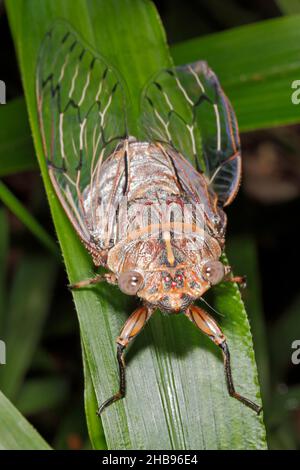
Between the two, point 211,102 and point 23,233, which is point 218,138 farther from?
point 23,233

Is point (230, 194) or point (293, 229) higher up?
point (230, 194)

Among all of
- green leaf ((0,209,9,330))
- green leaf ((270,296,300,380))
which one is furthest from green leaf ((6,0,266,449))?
green leaf ((270,296,300,380))

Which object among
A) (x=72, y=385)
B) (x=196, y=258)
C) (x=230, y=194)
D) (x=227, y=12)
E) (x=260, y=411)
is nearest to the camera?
(x=260, y=411)

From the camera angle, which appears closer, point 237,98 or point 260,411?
point 260,411

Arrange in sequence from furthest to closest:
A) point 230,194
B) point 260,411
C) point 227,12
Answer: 1. point 227,12
2. point 230,194
3. point 260,411

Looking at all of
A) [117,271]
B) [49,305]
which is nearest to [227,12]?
[49,305]

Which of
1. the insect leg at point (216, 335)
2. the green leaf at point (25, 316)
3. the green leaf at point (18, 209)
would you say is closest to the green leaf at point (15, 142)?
the green leaf at point (18, 209)

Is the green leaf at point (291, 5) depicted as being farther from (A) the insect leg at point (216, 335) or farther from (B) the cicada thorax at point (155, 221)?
(A) the insect leg at point (216, 335)
